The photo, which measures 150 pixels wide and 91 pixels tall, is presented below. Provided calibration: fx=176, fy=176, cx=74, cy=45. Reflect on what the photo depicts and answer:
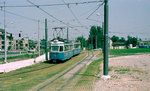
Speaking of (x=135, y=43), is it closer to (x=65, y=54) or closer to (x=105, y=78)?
(x=65, y=54)

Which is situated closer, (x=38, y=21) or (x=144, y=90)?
(x=144, y=90)

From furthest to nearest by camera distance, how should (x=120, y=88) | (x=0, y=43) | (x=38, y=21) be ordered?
1. (x=0, y=43)
2. (x=38, y=21)
3. (x=120, y=88)

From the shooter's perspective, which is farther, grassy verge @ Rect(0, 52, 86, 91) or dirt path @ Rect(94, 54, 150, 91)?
grassy verge @ Rect(0, 52, 86, 91)

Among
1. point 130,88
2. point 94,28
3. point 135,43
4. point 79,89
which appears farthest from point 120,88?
point 135,43

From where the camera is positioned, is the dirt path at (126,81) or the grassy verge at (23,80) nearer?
the dirt path at (126,81)

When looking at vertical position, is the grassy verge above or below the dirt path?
below

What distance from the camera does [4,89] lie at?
30.8 feet

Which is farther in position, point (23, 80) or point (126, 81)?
point (23, 80)

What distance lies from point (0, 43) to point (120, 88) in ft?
248

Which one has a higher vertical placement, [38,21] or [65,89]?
[38,21]

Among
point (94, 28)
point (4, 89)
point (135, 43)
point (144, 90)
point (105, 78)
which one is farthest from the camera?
point (135, 43)

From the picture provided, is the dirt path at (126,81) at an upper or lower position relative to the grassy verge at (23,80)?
upper

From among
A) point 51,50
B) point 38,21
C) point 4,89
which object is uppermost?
point 38,21

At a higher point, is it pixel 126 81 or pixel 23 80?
pixel 126 81
